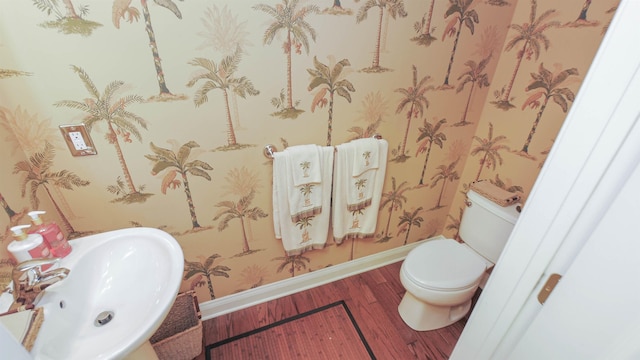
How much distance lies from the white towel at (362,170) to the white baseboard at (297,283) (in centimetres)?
54

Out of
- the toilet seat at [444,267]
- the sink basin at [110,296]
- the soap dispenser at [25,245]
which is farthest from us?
the toilet seat at [444,267]

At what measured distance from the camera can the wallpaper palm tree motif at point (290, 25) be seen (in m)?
1.07

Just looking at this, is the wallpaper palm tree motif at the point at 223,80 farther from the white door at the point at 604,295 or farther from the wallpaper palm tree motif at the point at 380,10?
the white door at the point at 604,295

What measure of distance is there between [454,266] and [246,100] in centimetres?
139

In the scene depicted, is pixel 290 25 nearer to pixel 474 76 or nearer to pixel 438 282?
pixel 474 76

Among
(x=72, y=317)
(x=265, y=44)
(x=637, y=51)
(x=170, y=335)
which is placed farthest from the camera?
(x=170, y=335)

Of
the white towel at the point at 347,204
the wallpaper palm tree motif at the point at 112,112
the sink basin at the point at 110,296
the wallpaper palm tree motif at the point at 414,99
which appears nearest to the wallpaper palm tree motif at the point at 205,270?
the sink basin at the point at 110,296

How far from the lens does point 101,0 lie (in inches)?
34.7

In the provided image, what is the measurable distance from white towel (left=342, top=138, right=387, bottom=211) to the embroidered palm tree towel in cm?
64

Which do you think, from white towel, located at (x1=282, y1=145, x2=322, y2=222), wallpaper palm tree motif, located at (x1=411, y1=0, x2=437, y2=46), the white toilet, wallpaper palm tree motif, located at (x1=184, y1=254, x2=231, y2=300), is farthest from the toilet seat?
wallpaper palm tree motif, located at (x1=411, y1=0, x2=437, y2=46)

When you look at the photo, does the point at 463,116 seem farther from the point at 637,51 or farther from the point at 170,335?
the point at 170,335

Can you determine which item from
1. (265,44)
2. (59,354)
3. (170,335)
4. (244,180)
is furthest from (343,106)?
(170,335)

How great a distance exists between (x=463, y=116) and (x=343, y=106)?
830mm

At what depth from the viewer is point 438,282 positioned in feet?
4.67
